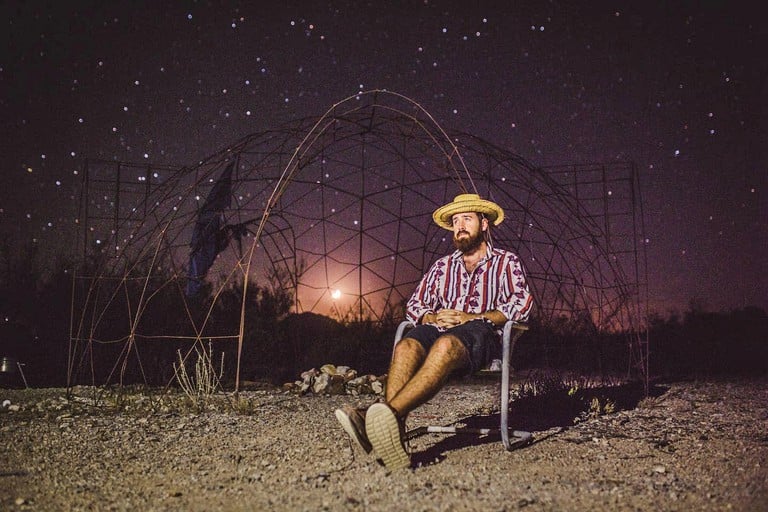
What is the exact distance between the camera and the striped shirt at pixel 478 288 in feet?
13.0

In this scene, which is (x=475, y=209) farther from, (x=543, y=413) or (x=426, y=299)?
(x=543, y=413)

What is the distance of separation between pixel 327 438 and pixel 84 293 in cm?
617

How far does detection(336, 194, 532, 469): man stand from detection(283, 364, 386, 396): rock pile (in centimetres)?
296

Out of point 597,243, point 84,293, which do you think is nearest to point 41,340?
point 84,293

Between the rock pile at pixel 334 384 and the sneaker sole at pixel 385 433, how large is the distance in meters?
3.80

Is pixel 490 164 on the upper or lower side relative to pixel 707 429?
upper

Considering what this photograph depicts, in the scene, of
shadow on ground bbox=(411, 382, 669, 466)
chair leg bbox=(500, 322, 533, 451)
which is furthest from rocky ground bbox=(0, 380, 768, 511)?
chair leg bbox=(500, 322, 533, 451)

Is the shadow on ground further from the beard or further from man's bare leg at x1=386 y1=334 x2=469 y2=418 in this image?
the beard

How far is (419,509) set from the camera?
8.73 ft

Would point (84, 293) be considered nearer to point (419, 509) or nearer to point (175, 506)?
point (175, 506)

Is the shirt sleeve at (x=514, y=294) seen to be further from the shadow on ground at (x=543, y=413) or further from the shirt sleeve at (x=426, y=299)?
the shadow on ground at (x=543, y=413)

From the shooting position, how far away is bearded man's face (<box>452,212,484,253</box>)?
432 centimetres

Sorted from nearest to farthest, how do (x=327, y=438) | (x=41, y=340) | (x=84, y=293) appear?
(x=327, y=438) < (x=41, y=340) < (x=84, y=293)

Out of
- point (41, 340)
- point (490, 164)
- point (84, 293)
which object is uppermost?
point (490, 164)
